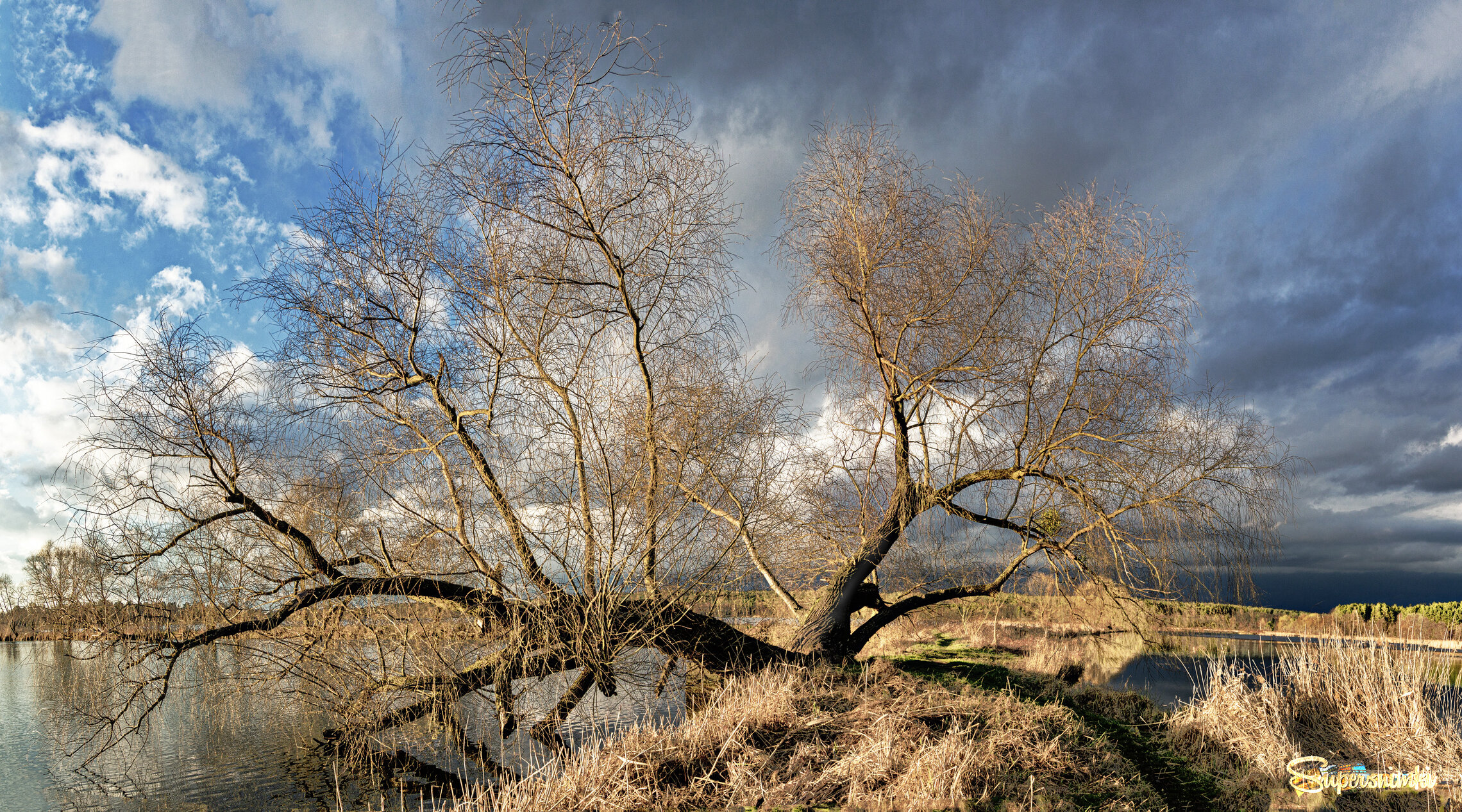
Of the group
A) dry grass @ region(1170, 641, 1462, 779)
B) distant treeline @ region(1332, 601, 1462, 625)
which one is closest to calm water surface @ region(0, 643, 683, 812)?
dry grass @ region(1170, 641, 1462, 779)

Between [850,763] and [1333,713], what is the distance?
5636 millimetres

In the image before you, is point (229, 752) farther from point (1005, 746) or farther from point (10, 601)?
point (1005, 746)

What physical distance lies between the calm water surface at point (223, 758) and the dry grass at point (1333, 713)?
5.71 m

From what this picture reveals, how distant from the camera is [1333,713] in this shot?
6883 mm

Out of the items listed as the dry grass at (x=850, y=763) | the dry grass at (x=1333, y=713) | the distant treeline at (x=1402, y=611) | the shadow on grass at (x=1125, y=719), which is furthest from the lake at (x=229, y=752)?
the distant treeline at (x=1402, y=611)

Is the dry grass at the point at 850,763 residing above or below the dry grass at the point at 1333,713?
above

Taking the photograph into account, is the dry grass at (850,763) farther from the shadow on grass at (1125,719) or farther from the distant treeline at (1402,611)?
the distant treeline at (1402,611)

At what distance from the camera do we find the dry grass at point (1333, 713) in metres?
6.03

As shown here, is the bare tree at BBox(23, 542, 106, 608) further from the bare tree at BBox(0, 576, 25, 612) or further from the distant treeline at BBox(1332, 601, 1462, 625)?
the distant treeline at BBox(1332, 601, 1462, 625)

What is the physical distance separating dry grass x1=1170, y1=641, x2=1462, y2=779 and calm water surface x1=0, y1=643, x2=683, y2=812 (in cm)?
571

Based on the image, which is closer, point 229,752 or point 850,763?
point 850,763

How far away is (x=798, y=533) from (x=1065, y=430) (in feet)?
13.7

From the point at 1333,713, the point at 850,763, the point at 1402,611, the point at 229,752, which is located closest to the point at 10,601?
the point at 229,752

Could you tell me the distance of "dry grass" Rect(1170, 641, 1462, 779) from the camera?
237 inches
